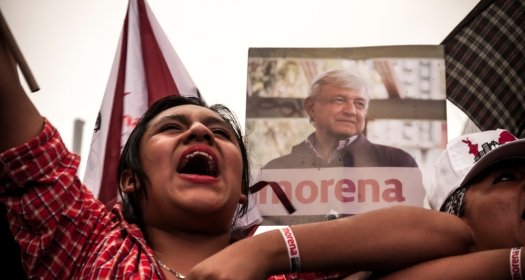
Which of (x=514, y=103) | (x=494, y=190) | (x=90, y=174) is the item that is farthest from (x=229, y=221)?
(x=514, y=103)

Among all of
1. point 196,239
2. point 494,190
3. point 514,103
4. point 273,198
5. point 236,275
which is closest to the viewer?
point 236,275

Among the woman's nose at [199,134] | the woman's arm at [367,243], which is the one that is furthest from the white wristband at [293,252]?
the woman's nose at [199,134]

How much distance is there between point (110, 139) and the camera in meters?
2.09

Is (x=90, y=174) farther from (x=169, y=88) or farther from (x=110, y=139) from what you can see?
(x=169, y=88)

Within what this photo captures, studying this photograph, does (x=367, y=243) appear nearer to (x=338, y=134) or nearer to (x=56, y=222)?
(x=56, y=222)

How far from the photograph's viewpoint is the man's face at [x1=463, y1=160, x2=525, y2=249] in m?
1.28

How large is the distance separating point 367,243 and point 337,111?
0.90 metres

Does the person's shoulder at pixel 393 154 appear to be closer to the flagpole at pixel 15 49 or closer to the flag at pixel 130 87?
the flag at pixel 130 87

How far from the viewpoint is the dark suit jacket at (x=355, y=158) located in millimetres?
1991

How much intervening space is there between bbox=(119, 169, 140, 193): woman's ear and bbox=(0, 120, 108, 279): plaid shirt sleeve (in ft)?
0.62

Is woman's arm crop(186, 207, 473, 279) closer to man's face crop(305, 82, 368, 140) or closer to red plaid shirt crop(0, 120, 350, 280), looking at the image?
red plaid shirt crop(0, 120, 350, 280)

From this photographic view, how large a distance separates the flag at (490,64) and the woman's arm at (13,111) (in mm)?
1367

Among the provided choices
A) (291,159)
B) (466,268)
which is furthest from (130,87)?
(466,268)

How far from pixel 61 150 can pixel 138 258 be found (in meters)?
0.24
